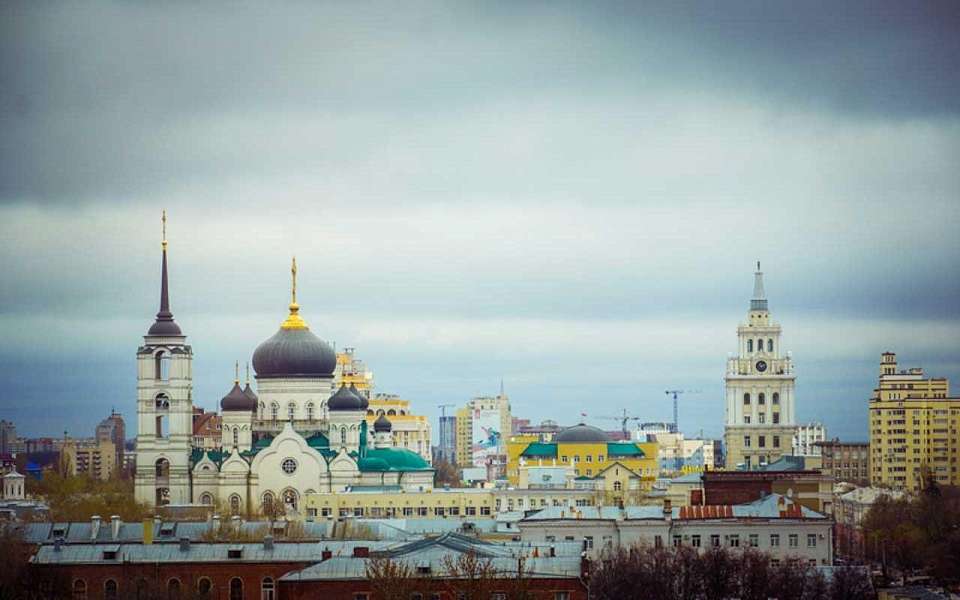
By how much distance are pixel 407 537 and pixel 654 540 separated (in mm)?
8059

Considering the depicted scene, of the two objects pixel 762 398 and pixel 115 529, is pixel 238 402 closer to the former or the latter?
pixel 762 398

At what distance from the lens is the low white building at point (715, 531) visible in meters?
83.1

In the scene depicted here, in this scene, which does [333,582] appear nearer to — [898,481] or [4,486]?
[4,486]

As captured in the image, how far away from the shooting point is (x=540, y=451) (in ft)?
480

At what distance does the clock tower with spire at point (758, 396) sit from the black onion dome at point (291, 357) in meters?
23.3

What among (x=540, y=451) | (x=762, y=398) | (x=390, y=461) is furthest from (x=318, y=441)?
(x=762, y=398)

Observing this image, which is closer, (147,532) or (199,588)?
(199,588)

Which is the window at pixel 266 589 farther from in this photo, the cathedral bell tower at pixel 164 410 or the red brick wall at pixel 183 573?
the cathedral bell tower at pixel 164 410

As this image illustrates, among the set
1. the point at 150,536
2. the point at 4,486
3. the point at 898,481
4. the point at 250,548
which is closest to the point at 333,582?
the point at 250,548

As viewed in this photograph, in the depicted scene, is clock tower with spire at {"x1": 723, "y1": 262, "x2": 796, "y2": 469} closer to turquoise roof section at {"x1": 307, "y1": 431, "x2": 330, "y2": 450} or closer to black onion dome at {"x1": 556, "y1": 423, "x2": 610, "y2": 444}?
black onion dome at {"x1": 556, "y1": 423, "x2": 610, "y2": 444}

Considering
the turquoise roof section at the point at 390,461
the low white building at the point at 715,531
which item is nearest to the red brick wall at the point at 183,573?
the low white building at the point at 715,531

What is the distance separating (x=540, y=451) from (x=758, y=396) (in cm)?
1219

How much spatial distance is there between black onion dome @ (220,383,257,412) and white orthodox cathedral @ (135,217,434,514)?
0.05 metres

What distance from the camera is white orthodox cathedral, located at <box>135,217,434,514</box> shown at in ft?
427
